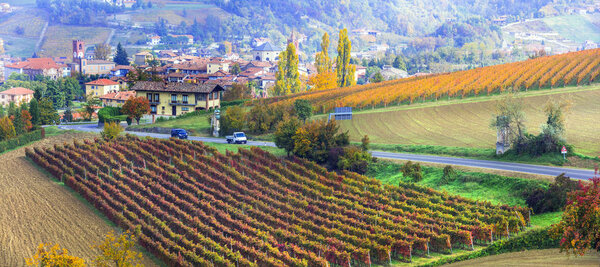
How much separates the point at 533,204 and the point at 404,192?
7716 millimetres

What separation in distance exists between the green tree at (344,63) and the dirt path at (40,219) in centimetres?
7453

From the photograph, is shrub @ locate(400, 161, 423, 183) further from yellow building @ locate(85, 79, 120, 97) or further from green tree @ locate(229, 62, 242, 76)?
green tree @ locate(229, 62, 242, 76)

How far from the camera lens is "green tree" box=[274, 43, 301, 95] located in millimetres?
117000

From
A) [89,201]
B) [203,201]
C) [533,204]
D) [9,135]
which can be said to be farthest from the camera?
[9,135]

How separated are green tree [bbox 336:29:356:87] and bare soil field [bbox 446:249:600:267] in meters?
90.4

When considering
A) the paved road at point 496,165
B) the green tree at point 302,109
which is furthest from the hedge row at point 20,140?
the paved road at point 496,165

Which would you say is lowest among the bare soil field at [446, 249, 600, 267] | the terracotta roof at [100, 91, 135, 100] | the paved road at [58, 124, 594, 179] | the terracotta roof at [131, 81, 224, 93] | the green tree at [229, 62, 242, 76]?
the bare soil field at [446, 249, 600, 267]

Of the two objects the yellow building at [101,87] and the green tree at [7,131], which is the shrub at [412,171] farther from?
the yellow building at [101,87]

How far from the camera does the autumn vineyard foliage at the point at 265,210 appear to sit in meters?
32.7

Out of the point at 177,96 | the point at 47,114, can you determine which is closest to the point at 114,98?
the point at 47,114

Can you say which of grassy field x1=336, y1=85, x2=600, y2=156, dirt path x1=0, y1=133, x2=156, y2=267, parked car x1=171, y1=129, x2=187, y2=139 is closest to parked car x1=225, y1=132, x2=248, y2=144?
parked car x1=171, y1=129, x2=187, y2=139

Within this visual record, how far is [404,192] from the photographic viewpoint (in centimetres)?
4119

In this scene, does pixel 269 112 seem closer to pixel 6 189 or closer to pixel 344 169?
pixel 344 169

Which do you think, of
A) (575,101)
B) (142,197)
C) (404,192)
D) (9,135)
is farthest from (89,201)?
(575,101)
